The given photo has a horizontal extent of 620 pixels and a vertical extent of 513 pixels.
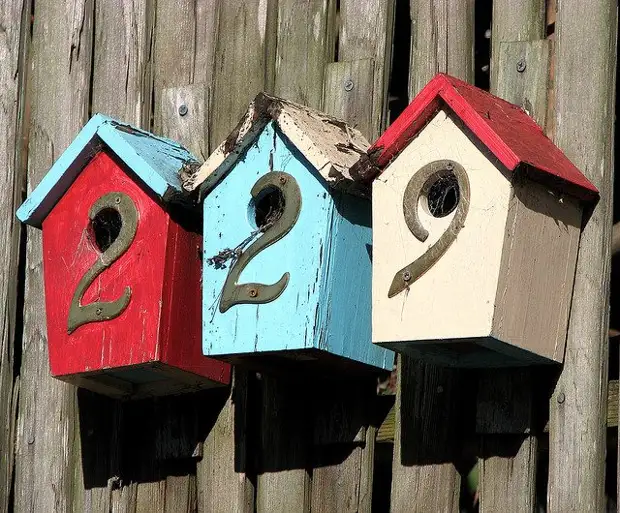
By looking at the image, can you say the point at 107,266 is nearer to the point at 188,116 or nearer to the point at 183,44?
the point at 188,116

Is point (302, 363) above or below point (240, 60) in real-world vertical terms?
below

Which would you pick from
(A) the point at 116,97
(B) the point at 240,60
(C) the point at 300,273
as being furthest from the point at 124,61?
(C) the point at 300,273

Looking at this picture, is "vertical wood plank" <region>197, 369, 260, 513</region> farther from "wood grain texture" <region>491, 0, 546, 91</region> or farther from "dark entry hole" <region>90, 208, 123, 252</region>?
"wood grain texture" <region>491, 0, 546, 91</region>

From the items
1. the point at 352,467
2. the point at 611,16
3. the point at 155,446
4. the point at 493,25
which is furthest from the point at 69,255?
the point at 611,16

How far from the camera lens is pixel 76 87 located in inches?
189

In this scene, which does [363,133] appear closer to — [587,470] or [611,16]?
[611,16]

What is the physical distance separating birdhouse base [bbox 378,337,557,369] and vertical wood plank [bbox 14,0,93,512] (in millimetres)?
1322

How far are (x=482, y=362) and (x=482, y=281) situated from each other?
0.37 metres

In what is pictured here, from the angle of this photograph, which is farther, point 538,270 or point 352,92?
point 352,92

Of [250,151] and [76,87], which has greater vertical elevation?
[76,87]

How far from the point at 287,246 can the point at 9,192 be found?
4.91ft

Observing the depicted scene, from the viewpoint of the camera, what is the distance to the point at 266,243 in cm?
376

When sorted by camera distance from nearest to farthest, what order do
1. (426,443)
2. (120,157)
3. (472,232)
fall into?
1. (472,232)
2. (426,443)
3. (120,157)

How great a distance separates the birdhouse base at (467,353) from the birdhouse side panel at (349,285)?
0.51 ft
